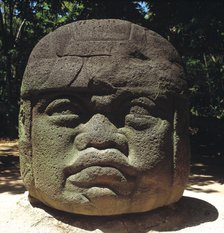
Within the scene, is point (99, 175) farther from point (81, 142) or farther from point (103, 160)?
point (81, 142)

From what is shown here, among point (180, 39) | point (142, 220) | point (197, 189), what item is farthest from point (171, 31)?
point (142, 220)

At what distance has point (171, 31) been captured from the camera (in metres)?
9.30

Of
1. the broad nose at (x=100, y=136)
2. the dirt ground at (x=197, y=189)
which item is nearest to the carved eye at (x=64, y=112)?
the broad nose at (x=100, y=136)

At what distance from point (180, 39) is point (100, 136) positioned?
6863mm

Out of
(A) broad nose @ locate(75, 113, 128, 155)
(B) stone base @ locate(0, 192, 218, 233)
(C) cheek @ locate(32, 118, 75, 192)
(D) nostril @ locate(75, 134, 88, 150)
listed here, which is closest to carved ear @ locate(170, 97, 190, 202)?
(B) stone base @ locate(0, 192, 218, 233)

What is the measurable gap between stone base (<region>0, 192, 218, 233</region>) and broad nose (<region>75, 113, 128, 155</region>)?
721 millimetres

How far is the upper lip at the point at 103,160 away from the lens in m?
3.34

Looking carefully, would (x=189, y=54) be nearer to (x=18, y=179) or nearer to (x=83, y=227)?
(x=18, y=179)

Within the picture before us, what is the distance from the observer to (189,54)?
30.3 ft

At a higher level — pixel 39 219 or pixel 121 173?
pixel 121 173

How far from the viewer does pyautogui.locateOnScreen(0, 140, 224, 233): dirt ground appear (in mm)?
3903

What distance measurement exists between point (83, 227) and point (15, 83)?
398 inches

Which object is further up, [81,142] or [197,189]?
[81,142]

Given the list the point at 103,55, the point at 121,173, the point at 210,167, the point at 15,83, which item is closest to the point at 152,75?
the point at 103,55
